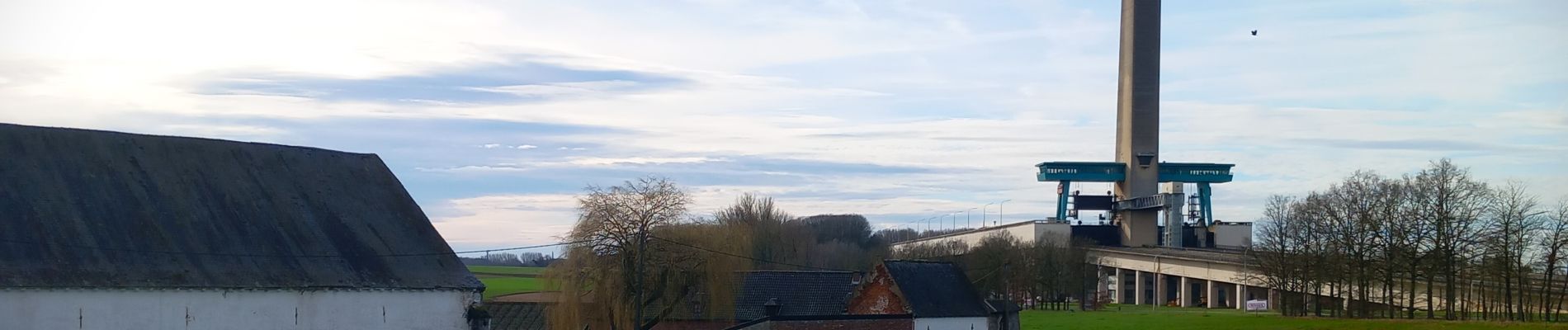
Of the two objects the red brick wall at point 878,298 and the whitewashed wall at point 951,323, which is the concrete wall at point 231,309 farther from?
the whitewashed wall at point 951,323

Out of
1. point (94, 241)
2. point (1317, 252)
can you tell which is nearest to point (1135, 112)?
point (1317, 252)

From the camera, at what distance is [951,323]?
54.2 m

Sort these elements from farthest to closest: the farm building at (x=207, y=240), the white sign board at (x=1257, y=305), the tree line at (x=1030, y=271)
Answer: the tree line at (x=1030, y=271), the white sign board at (x=1257, y=305), the farm building at (x=207, y=240)

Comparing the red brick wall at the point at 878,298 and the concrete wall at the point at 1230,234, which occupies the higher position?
the concrete wall at the point at 1230,234

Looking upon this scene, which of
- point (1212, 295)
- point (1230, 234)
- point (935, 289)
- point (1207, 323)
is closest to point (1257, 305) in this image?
point (1207, 323)

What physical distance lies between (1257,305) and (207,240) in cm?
5626

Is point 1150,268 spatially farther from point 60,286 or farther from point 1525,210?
point 60,286

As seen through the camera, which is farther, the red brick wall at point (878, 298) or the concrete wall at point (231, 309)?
the red brick wall at point (878, 298)

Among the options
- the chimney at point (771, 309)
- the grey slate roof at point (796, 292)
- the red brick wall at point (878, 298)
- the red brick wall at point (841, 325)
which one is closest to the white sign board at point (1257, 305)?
the red brick wall at point (878, 298)

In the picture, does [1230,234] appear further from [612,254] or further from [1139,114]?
[612,254]

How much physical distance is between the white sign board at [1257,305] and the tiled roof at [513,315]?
3644 cm

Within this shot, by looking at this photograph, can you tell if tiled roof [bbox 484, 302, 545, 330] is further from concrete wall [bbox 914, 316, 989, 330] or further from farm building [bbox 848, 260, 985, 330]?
concrete wall [bbox 914, 316, 989, 330]

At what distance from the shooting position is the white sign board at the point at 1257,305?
248 feet

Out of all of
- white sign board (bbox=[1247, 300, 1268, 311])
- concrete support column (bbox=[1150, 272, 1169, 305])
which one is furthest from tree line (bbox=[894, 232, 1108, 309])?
white sign board (bbox=[1247, 300, 1268, 311])
